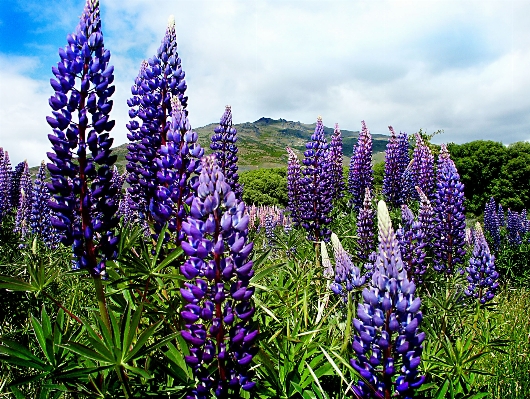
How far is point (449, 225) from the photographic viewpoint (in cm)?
529

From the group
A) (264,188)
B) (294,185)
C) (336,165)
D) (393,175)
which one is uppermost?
(264,188)

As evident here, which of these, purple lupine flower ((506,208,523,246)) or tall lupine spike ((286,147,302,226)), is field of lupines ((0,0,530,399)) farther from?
purple lupine flower ((506,208,523,246))

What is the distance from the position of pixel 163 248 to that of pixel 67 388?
3.16ft

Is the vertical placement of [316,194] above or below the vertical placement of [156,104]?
below

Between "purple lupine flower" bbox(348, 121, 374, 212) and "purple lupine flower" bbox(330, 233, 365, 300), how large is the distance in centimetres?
484

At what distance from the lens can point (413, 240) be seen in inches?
189

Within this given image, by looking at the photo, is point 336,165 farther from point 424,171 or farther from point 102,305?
point 102,305

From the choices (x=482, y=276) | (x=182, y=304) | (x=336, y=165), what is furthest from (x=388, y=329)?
(x=336, y=165)

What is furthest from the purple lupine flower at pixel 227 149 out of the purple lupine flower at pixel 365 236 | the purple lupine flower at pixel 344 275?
the purple lupine flower at pixel 344 275

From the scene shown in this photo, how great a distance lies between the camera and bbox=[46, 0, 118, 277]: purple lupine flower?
2.06m

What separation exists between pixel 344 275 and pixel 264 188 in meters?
26.9

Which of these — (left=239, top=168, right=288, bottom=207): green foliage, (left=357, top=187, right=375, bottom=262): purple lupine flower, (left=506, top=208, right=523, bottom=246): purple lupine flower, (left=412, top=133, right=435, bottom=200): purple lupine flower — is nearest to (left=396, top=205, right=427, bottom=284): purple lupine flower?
(left=357, top=187, right=375, bottom=262): purple lupine flower

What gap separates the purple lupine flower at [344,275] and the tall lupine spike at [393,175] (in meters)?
4.98

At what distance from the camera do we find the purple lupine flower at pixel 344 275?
3006 mm
